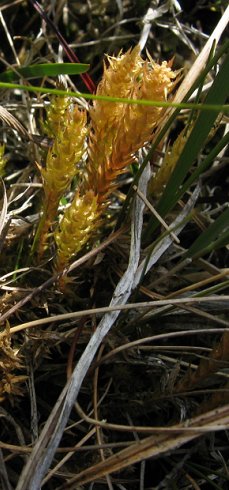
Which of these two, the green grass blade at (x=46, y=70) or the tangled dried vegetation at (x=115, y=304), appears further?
the green grass blade at (x=46, y=70)

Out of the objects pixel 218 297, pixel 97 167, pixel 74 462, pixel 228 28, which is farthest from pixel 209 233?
pixel 228 28

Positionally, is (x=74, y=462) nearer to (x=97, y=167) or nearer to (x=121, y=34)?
(x=97, y=167)

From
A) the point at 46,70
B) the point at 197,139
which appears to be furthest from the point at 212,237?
the point at 46,70

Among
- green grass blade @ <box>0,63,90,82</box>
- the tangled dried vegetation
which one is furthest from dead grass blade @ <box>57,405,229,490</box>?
green grass blade @ <box>0,63,90,82</box>

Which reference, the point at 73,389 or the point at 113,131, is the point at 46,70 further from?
the point at 73,389

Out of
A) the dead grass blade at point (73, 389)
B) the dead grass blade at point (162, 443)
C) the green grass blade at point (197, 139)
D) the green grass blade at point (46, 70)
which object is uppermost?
the green grass blade at point (46, 70)

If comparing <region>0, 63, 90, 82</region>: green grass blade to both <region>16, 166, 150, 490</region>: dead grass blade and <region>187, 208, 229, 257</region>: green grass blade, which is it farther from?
<region>187, 208, 229, 257</region>: green grass blade

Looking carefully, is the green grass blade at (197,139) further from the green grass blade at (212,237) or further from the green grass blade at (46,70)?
the green grass blade at (46,70)

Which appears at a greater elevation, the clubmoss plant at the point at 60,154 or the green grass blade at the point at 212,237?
the clubmoss plant at the point at 60,154

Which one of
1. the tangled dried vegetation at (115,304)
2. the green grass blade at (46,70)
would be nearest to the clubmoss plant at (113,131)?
the tangled dried vegetation at (115,304)
